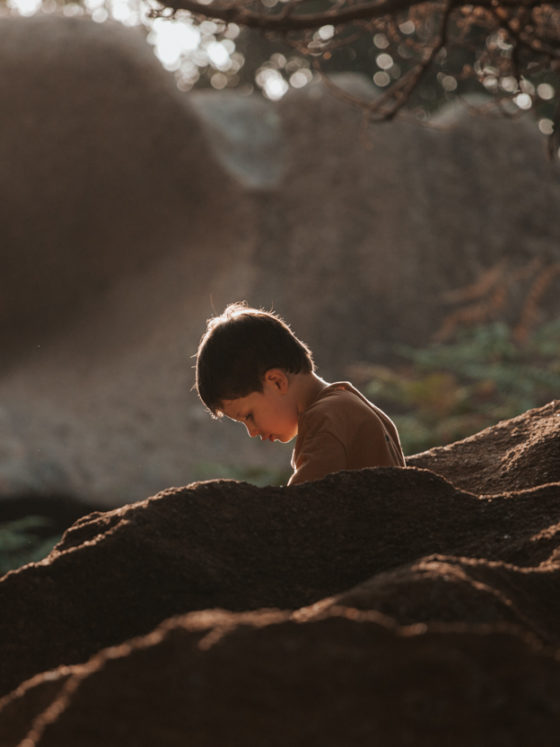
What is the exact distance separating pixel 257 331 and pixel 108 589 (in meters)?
1.10

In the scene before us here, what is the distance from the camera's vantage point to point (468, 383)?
10016 mm

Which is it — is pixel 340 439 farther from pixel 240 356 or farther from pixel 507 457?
pixel 507 457

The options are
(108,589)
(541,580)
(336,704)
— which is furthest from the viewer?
(108,589)

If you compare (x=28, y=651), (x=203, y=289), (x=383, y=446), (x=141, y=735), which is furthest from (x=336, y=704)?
(x=203, y=289)

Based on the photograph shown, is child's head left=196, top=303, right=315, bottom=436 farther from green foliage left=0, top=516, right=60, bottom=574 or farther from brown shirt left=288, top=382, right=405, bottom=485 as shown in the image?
green foliage left=0, top=516, right=60, bottom=574

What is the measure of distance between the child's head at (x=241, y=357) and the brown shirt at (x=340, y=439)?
0.17 metres

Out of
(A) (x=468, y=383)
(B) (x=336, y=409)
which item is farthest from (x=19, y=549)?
(A) (x=468, y=383)

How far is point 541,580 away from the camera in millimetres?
1472

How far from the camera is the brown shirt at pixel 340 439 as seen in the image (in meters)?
2.32

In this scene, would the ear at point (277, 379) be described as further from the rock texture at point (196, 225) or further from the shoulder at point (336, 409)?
the rock texture at point (196, 225)

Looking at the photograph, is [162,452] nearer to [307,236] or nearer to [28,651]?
[307,236]

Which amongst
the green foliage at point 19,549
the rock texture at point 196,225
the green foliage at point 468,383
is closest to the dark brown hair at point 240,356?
the green foliage at point 19,549

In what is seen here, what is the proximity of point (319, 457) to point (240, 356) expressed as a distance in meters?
0.40

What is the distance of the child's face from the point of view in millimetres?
2562
